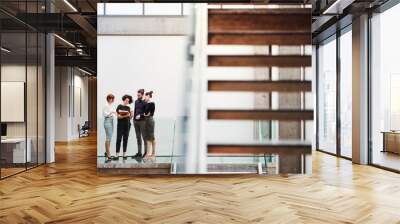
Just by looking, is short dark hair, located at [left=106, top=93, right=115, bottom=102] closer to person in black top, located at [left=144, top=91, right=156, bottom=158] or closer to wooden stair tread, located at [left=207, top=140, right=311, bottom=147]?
person in black top, located at [left=144, top=91, right=156, bottom=158]

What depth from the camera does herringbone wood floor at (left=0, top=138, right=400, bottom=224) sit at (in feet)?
12.8

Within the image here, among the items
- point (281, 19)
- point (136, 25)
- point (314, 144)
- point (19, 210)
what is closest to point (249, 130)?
point (281, 19)

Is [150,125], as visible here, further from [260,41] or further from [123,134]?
[260,41]

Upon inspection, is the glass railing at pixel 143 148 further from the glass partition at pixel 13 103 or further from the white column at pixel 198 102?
the glass partition at pixel 13 103

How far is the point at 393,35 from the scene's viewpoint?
7113mm

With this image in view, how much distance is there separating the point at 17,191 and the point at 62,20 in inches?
164

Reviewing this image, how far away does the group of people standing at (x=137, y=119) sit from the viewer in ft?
19.6

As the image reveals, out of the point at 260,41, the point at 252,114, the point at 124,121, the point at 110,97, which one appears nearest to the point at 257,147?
Result: the point at 252,114

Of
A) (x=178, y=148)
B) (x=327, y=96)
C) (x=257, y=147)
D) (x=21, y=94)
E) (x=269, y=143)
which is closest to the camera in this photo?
(x=257, y=147)

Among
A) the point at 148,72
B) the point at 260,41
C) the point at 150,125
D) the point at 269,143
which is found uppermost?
the point at 260,41

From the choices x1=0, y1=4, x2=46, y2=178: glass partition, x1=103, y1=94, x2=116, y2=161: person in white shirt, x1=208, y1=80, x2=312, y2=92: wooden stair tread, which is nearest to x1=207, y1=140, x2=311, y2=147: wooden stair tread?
x1=208, y1=80, x2=312, y2=92: wooden stair tread

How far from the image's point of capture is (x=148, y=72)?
5.92 metres

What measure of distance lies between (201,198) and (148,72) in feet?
7.02

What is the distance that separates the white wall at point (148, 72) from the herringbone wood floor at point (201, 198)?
0.95 m
